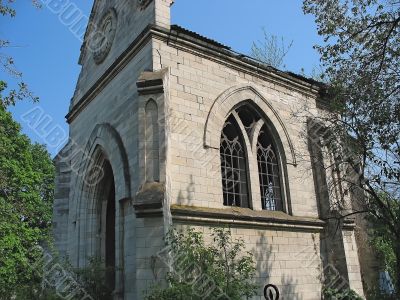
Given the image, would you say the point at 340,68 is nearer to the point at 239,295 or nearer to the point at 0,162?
the point at 239,295

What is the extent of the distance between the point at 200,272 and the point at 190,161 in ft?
8.30

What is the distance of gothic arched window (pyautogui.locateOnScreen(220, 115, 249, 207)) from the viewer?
10133 mm

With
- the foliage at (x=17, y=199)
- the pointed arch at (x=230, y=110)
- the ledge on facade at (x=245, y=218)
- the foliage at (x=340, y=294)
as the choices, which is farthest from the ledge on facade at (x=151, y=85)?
the foliage at (x=17, y=199)

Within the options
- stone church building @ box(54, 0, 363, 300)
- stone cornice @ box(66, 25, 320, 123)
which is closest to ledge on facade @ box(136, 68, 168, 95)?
stone church building @ box(54, 0, 363, 300)

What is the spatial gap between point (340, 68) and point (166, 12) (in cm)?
455

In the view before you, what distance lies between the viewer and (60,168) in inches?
547

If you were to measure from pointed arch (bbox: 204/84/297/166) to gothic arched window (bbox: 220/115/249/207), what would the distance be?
0.52 metres

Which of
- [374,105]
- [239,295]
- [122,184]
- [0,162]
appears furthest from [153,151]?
[0,162]

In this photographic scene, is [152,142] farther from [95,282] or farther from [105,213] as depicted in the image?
[105,213]

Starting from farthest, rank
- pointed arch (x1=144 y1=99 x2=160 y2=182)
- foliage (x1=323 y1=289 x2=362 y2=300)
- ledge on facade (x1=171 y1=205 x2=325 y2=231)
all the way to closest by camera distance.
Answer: foliage (x1=323 y1=289 x2=362 y2=300)
ledge on facade (x1=171 y1=205 x2=325 y2=231)
pointed arch (x1=144 y1=99 x2=160 y2=182)

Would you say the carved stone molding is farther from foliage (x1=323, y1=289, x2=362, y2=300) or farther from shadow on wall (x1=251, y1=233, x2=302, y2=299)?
foliage (x1=323, y1=289, x2=362, y2=300)

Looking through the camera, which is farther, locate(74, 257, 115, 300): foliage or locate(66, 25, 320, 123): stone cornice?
locate(66, 25, 320, 123): stone cornice

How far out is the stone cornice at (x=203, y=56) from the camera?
9.64 m

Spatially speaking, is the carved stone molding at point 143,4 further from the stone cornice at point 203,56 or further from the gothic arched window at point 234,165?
the gothic arched window at point 234,165
